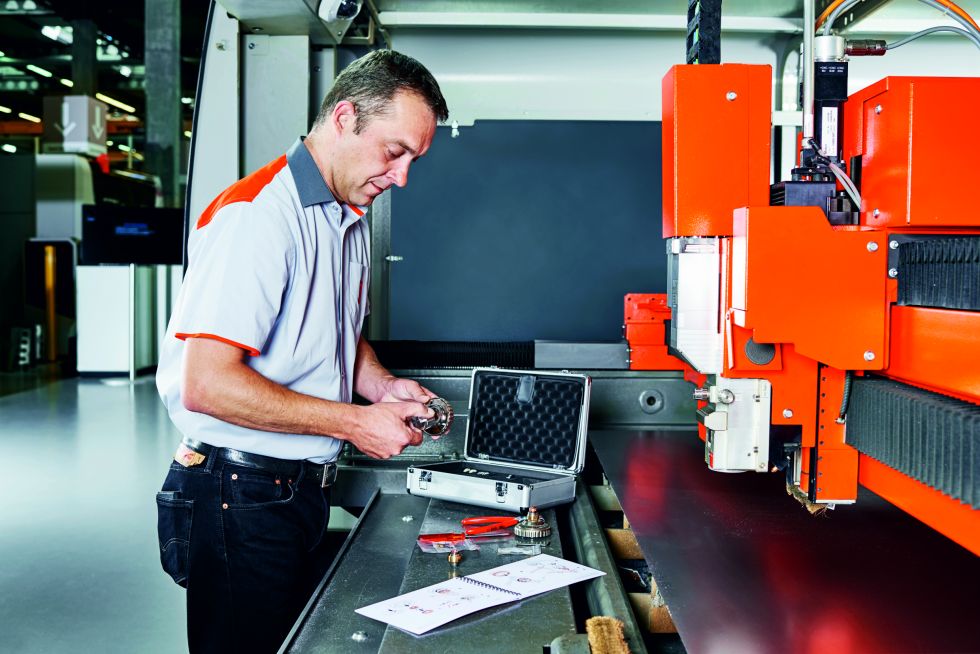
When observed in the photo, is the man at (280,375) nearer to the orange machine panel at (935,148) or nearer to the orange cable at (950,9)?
the orange cable at (950,9)

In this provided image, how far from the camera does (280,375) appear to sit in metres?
1.47

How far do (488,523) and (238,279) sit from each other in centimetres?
58

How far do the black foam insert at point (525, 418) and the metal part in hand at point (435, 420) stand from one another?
10.8 inches

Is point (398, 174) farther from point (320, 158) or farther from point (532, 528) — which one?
point (532, 528)

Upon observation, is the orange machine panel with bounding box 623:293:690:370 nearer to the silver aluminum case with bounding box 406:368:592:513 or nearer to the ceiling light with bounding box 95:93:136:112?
the silver aluminum case with bounding box 406:368:592:513

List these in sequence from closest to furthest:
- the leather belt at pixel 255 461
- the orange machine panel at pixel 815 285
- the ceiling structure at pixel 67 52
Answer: the orange machine panel at pixel 815 285, the leather belt at pixel 255 461, the ceiling structure at pixel 67 52

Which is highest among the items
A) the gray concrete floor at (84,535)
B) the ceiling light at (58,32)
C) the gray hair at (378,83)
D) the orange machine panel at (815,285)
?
the ceiling light at (58,32)

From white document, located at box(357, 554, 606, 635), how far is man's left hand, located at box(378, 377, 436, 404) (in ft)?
1.67

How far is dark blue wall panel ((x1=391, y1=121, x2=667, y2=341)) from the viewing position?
3166 millimetres

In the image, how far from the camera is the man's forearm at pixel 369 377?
1.80 meters

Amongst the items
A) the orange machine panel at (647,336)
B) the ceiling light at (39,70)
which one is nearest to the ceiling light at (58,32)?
the ceiling light at (39,70)

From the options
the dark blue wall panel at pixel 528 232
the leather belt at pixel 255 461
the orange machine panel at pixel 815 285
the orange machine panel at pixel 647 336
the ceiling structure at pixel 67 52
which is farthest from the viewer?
the ceiling structure at pixel 67 52

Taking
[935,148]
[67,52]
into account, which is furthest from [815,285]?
[67,52]

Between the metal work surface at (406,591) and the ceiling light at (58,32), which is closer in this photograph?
the metal work surface at (406,591)
